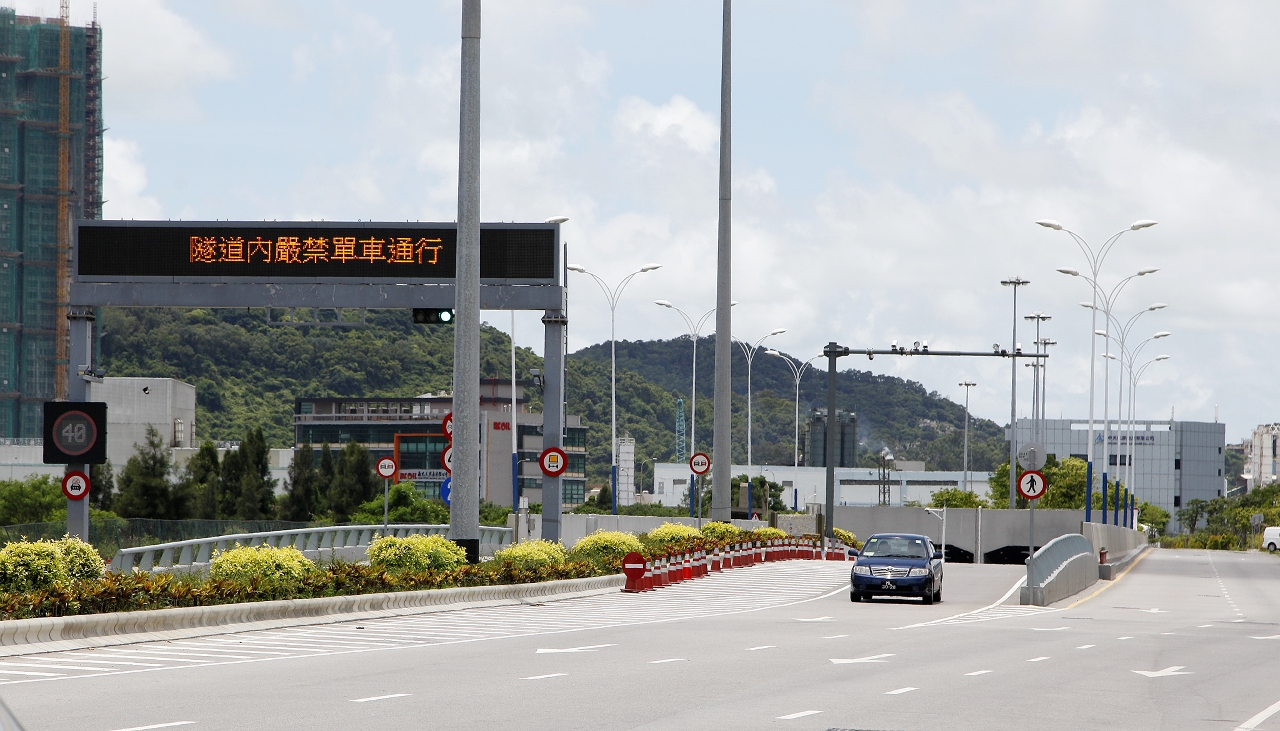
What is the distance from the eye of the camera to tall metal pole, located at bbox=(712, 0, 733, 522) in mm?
37250

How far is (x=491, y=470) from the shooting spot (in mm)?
121562

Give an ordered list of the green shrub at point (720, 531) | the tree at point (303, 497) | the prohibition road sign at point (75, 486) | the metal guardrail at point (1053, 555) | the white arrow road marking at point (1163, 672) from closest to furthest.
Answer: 1. the white arrow road marking at point (1163, 672)
2. the prohibition road sign at point (75, 486)
3. the metal guardrail at point (1053, 555)
4. the green shrub at point (720, 531)
5. the tree at point (303, 497)

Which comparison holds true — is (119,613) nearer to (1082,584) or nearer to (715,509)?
(715,509)

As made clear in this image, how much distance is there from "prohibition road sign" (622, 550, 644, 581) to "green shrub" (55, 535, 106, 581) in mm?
13039

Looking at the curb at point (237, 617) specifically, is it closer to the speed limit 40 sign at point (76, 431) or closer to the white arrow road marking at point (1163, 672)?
the speed limit 40 sign at point (76, 431)

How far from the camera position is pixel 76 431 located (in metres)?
28.9

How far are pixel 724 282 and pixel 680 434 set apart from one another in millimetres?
130520

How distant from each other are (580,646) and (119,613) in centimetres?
592

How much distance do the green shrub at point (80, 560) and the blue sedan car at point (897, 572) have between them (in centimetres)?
1584

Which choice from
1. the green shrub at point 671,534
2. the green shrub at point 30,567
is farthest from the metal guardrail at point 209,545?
the green shrub at point 671,534

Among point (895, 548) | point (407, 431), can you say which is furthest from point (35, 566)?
point (407, 431)

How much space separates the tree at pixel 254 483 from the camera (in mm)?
71688

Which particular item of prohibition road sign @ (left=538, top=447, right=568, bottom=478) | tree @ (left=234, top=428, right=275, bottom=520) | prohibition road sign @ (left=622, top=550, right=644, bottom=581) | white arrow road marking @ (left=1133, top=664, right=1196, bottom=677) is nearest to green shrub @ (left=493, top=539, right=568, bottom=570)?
prohibition road sign @ (left=622, top=550, right=644, bottom=581)

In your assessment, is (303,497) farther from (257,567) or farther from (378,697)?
(378,697)
